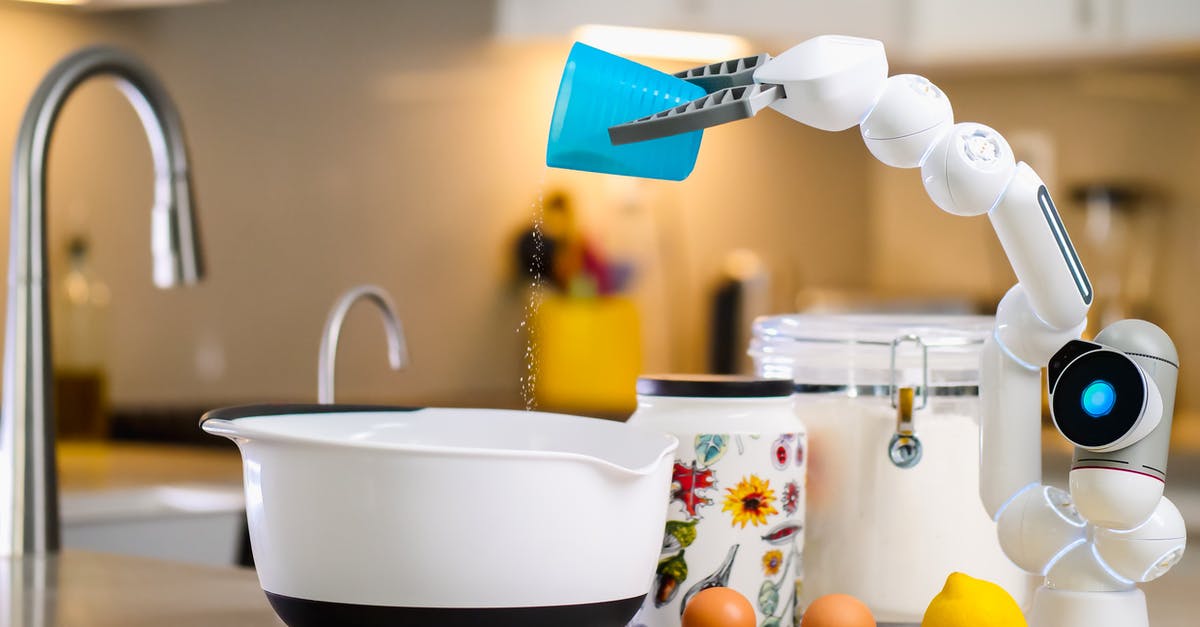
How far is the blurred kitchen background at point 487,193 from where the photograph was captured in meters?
2.21

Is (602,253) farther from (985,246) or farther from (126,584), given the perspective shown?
(126,584)

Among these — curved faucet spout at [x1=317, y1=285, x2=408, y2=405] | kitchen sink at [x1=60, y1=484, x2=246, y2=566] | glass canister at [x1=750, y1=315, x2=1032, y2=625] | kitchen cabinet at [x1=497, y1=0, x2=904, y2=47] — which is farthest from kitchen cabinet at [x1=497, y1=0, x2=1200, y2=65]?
glass canister at [x1=750, y1=315, x2=1032, y2=625]

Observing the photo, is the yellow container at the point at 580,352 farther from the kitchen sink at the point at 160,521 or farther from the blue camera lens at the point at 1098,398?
the blue camera lens at the point at 1098,398

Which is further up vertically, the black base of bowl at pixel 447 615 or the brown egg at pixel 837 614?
the black base of bowl at pixel 447 615

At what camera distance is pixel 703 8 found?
2.66 metres

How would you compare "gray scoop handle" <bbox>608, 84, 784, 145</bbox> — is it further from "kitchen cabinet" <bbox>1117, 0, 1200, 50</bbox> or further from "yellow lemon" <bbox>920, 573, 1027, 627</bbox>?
"kitchen cabinet" <bbox>1117, 0, 1200, 50</bbox>

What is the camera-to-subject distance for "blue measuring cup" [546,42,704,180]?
0.67 m

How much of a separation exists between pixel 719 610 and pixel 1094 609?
0.58 ft

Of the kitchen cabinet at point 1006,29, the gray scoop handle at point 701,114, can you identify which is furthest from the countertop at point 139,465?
the kitchen cabinet at point 1006,29

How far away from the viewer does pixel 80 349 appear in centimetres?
215

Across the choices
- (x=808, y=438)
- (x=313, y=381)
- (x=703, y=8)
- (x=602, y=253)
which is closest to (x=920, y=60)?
(x=703, y=8)

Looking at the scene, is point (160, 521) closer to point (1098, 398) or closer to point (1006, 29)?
point (1098, 398)

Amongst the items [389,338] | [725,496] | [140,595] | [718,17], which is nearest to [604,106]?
[725,496]

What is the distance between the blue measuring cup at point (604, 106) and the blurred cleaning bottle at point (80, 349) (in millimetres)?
1650
